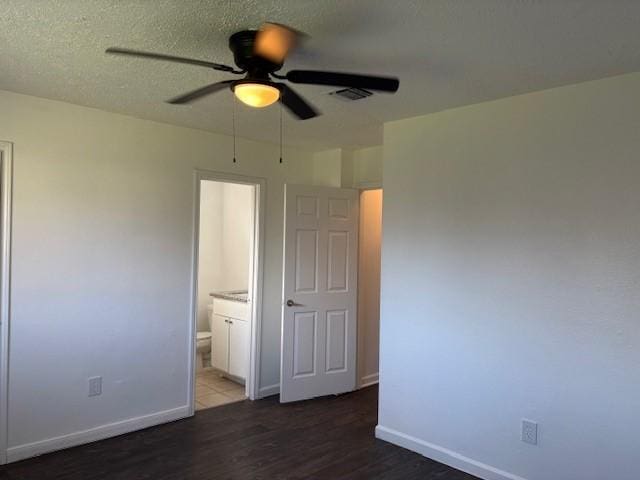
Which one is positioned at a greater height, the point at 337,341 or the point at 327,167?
the point at 327,167

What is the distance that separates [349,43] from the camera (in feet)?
7.45

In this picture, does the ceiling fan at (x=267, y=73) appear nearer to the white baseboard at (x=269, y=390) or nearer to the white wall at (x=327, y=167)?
the white wall at (x=327, y=167)

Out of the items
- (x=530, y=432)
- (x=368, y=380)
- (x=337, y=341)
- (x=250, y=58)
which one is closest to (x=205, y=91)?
(x=250, y=58)

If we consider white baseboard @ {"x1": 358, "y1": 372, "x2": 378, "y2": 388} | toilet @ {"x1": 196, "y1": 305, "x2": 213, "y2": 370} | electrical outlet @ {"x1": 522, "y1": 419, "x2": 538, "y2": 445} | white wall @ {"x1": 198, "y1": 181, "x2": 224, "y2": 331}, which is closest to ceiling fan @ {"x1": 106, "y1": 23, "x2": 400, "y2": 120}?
electrical outlet @ {"x1": 522, "y1": 419, "x2": 538, "y2": 445}

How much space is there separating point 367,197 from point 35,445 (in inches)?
139

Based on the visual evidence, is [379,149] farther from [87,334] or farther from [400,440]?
[87,334]

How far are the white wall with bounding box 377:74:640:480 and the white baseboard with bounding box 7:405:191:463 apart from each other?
172 cm

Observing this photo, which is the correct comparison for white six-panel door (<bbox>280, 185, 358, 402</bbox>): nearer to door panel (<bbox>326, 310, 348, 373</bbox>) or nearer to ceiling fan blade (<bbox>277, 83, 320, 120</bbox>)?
door panel (<bbox>326, 310, 348, 373</bbox>)

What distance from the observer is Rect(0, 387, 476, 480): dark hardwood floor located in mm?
3090

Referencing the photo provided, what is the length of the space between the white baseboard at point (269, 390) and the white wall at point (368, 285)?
85cm

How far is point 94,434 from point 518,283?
316cm

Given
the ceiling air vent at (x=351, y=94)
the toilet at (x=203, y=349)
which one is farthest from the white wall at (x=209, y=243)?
the ceiling air vent at (x=351, y=94)

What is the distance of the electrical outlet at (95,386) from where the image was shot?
3.53 m

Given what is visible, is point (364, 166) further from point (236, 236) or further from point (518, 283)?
point (518, 283)
